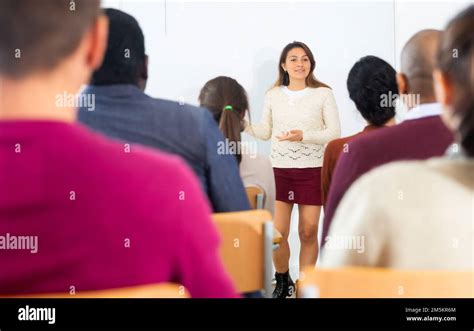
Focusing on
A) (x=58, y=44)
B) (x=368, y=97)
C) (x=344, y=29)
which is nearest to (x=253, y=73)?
(x=344, y=29)

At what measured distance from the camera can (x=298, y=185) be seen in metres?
2.17

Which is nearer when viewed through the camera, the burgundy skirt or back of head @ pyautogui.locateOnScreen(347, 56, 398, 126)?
back of head @ pyautogui.locateOnScreen(347, 56, 398, 126)

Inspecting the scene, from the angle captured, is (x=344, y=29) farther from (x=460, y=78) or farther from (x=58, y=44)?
(x=58, y=44)

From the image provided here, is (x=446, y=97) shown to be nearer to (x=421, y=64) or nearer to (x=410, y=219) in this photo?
(x=410, y=219)

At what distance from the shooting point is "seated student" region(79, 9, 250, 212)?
1439 millimetres

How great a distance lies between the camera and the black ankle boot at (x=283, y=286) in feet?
5.22

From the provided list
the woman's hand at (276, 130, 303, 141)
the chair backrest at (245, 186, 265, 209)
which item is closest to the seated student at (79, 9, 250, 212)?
the chair backrest at (245, 186, 265, 209)

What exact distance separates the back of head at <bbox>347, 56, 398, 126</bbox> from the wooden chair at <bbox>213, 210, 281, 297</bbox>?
516mm

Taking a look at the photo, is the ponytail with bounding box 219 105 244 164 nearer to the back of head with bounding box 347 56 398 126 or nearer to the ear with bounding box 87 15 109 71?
the back of head with bounding box 347 56 398 126

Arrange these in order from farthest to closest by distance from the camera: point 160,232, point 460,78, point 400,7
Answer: point 400,7 < point 460,78 < point 160,232

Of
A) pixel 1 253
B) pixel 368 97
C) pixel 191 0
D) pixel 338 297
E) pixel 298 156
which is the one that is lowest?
pixel 338 297

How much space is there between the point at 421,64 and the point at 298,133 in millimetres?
784

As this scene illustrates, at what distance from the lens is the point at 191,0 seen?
2.06 metres

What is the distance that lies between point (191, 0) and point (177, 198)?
4.28ft
